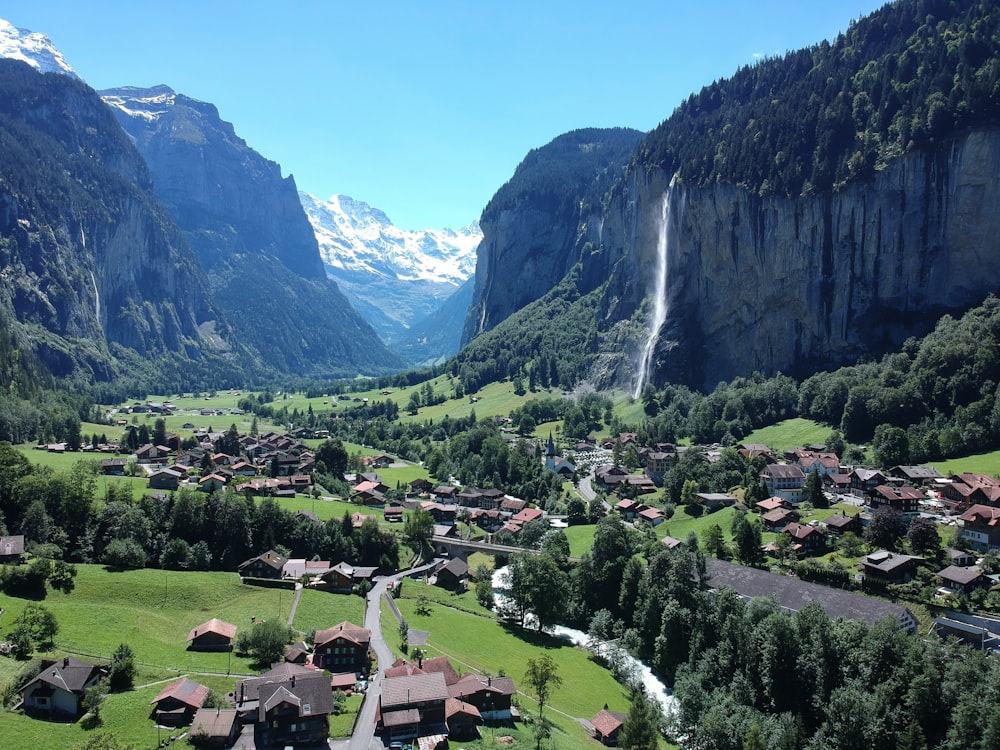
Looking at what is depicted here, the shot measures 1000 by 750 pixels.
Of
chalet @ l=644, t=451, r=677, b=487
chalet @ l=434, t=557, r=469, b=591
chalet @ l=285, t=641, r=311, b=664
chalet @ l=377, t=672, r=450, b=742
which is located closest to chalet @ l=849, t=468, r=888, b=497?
chalet @ l=644, t=451, r=677, b=487

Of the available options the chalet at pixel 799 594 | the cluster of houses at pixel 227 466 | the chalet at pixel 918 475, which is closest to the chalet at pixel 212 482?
the cluster of houses at pixel 227 466

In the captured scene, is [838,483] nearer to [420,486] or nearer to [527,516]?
[527,516]

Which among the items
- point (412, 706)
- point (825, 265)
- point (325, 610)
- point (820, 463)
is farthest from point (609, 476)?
point (412, 706)

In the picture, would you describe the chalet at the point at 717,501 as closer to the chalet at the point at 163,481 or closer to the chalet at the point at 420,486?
the chalet at the point at 420,486

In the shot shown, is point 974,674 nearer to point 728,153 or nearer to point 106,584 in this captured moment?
point 106,584

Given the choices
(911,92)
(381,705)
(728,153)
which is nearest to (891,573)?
(381,705)
